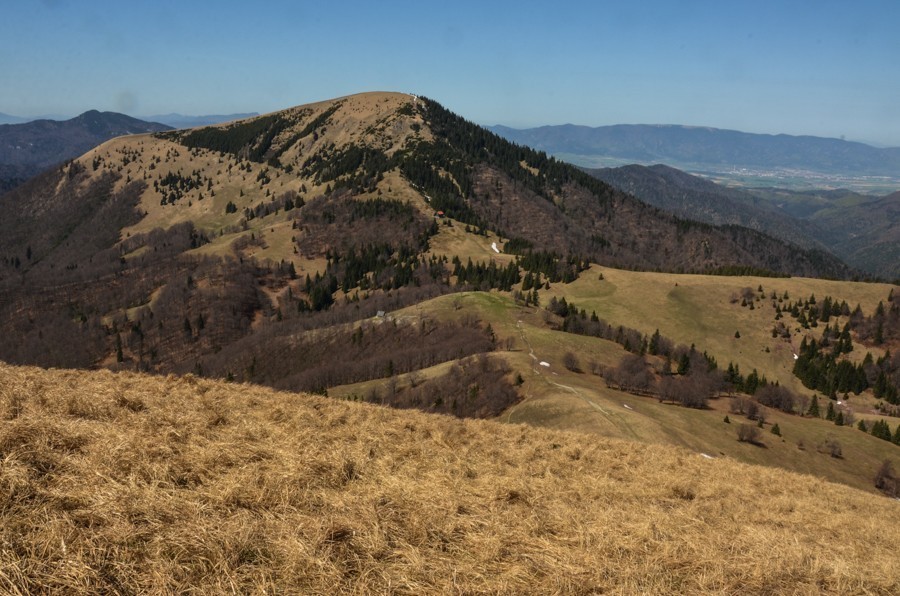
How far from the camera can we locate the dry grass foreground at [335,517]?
322 inches

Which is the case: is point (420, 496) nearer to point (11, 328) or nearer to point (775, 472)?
point (775, 472)

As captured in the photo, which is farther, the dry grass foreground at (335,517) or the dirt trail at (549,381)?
the dirt trail at (549,381)

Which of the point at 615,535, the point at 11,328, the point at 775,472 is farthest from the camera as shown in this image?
the point at 11,328

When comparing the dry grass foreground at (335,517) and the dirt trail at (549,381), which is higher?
the dry grass foreground at (335,517)

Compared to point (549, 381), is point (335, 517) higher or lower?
higher

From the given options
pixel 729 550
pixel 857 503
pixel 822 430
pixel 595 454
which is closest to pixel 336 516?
pixel 729 550

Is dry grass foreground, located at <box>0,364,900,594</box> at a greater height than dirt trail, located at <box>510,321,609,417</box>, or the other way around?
dry grass foreground, located at <box>0,364,900,594</box>

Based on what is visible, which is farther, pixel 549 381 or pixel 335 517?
pixel 549 381

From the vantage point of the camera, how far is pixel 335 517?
33.8 feet

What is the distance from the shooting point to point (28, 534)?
8000mm

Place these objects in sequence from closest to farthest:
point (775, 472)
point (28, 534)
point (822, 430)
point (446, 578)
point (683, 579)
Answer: point (28, 534) < point (446, 578) < point (683, 579) < point (775, 472) < point (822, 430)

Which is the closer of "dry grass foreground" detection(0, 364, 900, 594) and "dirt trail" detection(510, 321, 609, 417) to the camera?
"dry grass foreground" detection(0, 364, 900, 594)

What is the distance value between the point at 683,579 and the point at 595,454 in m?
13.7

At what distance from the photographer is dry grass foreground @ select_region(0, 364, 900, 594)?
8.19 meters
